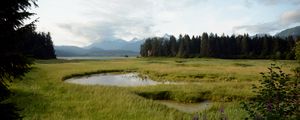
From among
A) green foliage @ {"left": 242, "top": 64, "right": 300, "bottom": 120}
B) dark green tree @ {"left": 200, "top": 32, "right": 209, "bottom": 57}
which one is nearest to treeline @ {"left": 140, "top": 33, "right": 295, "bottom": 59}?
dark green tree @ {"left": 200, "top": 32, "right": 209, "bottom": 57}

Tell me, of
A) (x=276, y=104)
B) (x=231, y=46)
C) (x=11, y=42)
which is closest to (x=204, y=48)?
(x=231, y=46)

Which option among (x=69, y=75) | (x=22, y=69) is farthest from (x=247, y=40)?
(x=22, y=69)

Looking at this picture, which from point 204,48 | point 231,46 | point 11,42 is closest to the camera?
point 11,42

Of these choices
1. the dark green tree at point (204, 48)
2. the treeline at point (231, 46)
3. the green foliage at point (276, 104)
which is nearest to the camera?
the green foliage at point (276, 104)

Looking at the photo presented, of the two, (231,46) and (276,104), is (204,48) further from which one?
(276,104)

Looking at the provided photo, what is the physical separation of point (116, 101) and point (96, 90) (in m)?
6.18

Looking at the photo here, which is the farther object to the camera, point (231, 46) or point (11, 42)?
point (231, 46)

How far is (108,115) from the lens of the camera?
17.7 m

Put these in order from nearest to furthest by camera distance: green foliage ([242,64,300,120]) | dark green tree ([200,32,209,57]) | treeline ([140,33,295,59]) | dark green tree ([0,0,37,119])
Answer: dark green tree ([0,0,37,119]) < green foliage ([242,64,300,120]) < treeline ([140,33,295,59]) < dark green tree ([200,32,209,57])

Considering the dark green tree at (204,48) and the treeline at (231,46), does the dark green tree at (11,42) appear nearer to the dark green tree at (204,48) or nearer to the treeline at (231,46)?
the treeline at (231,46)

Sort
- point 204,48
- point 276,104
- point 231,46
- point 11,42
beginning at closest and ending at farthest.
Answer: point 11,42 < point 276,104 < point 204,48 < point 231,46

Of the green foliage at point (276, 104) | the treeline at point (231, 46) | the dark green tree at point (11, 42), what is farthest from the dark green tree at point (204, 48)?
the dark green tree at point (11, 42)

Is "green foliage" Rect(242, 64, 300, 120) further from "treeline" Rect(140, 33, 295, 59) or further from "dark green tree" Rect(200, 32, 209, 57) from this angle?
"dark green tree" Rect(200, 32, 209, 57)

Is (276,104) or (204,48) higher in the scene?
(204,48)
